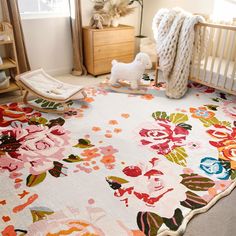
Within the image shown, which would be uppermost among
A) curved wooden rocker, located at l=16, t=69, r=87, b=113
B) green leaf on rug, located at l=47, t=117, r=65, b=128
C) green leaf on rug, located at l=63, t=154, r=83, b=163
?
curved wooden rocker, located at l=16, t=69, r=87, b=113

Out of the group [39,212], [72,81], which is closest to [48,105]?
[72,81]

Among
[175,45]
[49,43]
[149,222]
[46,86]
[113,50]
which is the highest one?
[175,45]

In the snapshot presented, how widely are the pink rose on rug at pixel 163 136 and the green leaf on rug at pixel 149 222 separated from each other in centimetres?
66

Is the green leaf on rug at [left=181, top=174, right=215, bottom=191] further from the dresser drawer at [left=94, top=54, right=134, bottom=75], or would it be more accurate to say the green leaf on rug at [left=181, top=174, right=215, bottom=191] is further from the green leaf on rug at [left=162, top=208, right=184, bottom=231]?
the dresser drawer at [left=94, top=54, right=134, bottom=75]

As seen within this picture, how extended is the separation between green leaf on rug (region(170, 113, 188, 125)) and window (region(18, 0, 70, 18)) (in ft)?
7.29

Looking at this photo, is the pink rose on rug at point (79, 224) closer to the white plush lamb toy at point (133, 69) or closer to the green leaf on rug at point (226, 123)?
the green leaf on rug at point (226, 123)

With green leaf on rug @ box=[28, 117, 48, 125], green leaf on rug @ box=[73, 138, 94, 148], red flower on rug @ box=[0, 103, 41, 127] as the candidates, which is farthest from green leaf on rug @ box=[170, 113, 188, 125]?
red flower on rug @ box=[0, 103, 41, 127]

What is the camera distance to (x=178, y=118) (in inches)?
106

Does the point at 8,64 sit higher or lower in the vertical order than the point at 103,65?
higher

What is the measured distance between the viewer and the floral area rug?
1.55m

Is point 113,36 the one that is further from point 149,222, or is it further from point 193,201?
point 149,222

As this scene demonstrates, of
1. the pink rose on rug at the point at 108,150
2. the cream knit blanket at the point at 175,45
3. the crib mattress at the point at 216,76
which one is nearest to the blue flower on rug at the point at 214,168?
the pink rose on rug at the point at 108,150

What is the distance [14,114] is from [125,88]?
141cm

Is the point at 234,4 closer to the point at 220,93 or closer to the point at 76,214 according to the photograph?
the point at 220,93
